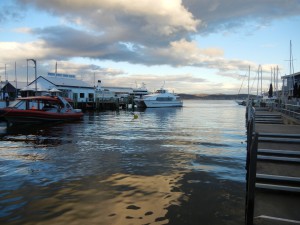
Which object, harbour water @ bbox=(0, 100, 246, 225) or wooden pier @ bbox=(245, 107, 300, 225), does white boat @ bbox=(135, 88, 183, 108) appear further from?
wooden pier @ bbox=(245, 107, 300, 225)

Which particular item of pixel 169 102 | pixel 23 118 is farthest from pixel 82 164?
pixel 169 102

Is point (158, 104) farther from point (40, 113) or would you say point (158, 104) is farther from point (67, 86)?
point (40, 113)

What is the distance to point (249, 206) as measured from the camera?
5.10 m

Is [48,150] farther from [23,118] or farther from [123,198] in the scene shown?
[23,118]

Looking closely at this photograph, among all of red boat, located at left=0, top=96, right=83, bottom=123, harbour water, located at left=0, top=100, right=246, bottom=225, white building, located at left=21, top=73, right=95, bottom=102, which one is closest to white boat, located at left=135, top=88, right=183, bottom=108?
white building, located at left=21, top=73, right=95, bottom=102

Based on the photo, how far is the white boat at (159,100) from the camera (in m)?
82.1

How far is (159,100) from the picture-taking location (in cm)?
8406

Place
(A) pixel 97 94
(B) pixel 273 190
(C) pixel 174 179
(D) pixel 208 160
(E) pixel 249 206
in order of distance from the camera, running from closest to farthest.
Answer: (E) pixel 249 206 → (B) pixel 273 190 → (C) pixel 174 179 → (D) pixel 208 160 → (A) pixel 97 94

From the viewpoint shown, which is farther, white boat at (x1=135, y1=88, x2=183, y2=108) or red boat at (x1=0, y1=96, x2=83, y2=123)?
white boat at (x1=135, y1=88, x2=183, y2=108)

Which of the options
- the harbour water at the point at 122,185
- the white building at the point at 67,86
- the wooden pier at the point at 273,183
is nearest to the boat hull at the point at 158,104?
the white building at the point at 67,86

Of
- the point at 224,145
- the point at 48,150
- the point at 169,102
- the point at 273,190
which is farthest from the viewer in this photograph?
the point at 169,102

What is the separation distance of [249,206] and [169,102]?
8212cm

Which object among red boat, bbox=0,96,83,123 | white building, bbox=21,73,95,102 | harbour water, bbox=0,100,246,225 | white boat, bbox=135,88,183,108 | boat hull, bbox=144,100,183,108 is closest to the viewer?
harbour water, bbox=0,100,246,225

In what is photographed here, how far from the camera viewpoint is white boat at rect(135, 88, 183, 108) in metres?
82.1
